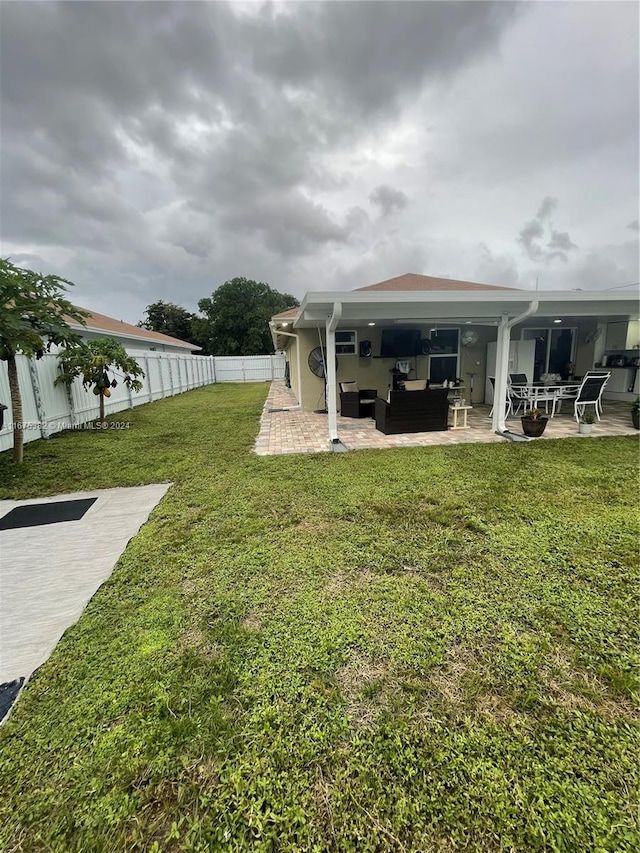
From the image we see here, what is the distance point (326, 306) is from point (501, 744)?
5.89m

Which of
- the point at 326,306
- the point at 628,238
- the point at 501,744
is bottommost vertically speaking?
the point at 501,744

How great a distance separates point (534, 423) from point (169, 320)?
43014 millimetres

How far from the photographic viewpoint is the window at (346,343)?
10.2 metres

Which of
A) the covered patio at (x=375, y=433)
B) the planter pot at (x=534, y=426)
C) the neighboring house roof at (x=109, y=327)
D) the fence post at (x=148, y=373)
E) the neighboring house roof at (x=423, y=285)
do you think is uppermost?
the neighboring house roof at (x=423, y=285)

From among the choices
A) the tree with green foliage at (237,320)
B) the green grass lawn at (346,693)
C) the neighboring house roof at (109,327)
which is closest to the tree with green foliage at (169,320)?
the tree with green foliage at (237,320)

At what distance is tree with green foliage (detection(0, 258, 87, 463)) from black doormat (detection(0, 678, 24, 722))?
4.52 metres

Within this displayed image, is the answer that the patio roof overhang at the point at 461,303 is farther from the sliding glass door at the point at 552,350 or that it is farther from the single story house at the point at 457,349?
the sliding glass door at the point at 552,350

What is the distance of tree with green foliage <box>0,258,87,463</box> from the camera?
5023 mm

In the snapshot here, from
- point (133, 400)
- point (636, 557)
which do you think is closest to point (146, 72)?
point (133, 400)

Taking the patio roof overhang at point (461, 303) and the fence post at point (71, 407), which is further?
the fence post at point (71, 407)

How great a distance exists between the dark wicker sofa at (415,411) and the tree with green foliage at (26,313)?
580 cm

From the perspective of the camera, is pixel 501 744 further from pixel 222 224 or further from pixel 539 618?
pixel 222 224

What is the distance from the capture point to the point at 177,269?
1257 inches

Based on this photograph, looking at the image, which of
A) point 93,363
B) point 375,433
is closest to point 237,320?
point 93,363
